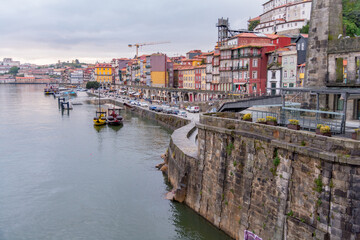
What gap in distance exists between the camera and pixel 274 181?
15.1 m

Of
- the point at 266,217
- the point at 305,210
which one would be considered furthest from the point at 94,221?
the point at 305,210

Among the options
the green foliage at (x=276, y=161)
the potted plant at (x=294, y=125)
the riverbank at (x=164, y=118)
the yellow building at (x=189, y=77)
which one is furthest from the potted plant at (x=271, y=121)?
the yellow building at (x=189, y=77)

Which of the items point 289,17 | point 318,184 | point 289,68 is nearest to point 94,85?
point 289,17

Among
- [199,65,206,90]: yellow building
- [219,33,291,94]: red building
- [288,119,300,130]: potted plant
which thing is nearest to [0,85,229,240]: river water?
[288,119,300,130]: potted plant

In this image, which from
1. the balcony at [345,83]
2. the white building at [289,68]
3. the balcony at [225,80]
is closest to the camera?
the balcony at [345,83]

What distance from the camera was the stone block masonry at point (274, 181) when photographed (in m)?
11.9

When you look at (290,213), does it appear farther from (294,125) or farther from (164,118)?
(164,118)

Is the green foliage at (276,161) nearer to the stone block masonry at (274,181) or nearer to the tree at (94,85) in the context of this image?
the stone block masonry at (274,181)

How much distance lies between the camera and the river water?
2092 centimetres

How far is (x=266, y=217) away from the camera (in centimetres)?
1540

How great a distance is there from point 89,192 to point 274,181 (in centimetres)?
1661

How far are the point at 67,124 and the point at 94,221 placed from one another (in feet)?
150

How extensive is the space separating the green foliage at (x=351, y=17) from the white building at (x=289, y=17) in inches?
750

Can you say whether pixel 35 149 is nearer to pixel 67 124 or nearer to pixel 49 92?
pixel 67 124
